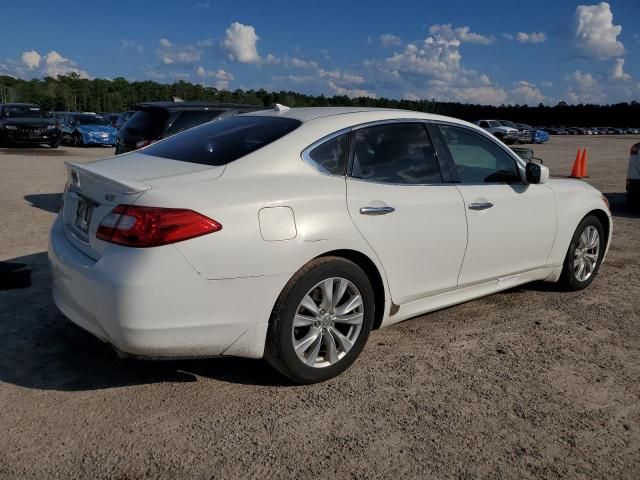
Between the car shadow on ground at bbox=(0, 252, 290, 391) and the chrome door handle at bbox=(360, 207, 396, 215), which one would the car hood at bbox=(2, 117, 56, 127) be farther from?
the chrome door handle at bbox=(360, 207, 396, 215)

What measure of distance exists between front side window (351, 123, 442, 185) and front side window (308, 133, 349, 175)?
0.08m

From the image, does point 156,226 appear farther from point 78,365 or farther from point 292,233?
point 78,365

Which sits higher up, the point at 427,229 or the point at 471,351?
the point at 427,229

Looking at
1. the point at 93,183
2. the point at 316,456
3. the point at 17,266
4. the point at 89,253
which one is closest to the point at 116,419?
the point at 89,253

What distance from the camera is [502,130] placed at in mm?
38156

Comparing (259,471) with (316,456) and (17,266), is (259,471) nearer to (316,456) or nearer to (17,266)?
(316,456)

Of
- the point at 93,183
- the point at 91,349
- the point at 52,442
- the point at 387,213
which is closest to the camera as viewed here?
the point at 52,442

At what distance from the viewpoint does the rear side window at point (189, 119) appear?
841 centimetres

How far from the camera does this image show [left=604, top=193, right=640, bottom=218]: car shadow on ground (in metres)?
9.69

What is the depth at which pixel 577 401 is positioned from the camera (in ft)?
10.7

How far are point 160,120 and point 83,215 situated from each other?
18.3 ft

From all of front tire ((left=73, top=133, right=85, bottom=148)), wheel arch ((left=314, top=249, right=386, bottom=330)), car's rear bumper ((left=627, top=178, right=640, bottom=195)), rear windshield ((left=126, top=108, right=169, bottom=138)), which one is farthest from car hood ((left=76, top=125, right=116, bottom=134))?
wheel arch ((left=314, top=249, right=386, bottom=330))

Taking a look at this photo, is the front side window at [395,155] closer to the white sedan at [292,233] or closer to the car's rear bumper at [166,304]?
the white sedan at [292,233]

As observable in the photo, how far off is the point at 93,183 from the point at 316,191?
48.9 inches
